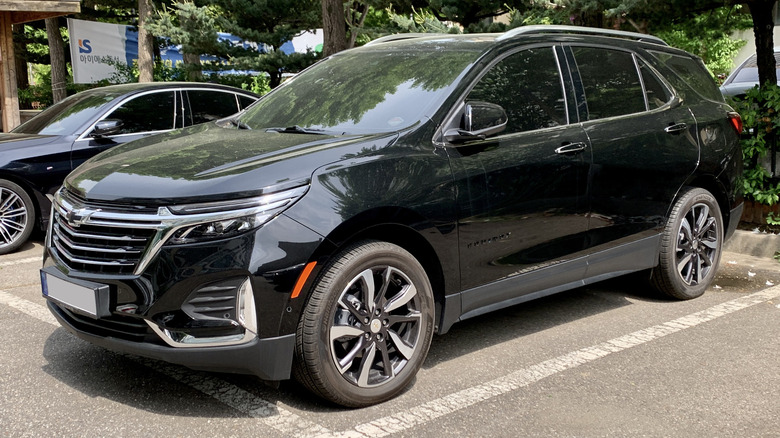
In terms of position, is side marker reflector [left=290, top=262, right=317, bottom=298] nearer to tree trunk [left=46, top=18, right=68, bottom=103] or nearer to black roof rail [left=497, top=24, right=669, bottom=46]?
black roof rail [left=497, top=24, right=669, bottom=46]

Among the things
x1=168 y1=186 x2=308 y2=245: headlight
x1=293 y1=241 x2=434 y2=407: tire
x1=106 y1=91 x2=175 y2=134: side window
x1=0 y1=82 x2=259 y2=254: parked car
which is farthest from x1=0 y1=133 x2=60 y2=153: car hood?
x1=293 y1=241 x2=434 y2=407: tire

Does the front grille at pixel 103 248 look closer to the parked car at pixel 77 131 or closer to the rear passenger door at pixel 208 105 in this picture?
the parked car at pixel 77 131

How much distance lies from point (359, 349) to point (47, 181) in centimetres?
507

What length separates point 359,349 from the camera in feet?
12.3

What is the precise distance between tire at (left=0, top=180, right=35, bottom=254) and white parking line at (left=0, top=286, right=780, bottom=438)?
8.24 feet

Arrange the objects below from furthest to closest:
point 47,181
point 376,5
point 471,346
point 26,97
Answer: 1. point 26,97
2. point 376,5
3. point 47,181
4. point 471,346

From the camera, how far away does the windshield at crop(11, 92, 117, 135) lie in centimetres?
806

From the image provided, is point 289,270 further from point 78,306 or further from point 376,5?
point 376,5

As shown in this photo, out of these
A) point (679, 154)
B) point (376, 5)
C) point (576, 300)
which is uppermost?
point (376, 5)

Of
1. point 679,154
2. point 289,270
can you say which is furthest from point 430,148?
point 679,154

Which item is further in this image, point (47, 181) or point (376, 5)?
point (376, 5)

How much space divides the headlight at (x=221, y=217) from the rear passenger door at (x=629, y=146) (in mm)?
2265

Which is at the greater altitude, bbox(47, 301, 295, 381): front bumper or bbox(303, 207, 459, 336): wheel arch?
bbox(303, 207, 459, 336): wheel arch

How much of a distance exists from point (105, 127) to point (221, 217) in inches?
198
